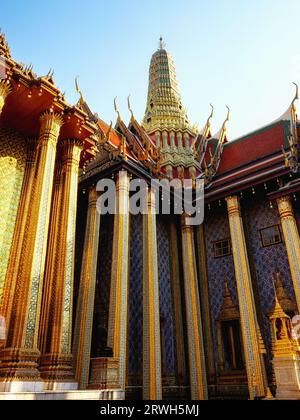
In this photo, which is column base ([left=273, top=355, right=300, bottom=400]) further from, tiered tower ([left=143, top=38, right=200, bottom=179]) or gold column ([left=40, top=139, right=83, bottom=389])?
tiered tower ([left=143, top=38, right=200, bottom=179])

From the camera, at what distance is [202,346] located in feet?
31.7

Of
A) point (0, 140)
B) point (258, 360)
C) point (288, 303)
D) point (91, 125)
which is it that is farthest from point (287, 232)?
point (0, 140)

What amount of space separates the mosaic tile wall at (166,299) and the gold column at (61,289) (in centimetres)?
485

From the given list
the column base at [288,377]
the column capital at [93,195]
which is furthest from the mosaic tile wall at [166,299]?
the column base at [288,377]

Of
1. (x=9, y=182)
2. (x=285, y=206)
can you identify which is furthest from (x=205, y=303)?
(x=9, y=182)

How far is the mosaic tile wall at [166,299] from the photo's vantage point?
9648 mm

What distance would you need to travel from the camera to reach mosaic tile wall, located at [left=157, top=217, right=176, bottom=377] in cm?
965

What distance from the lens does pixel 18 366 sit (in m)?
4.43

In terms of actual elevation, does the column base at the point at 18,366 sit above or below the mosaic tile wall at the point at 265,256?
below

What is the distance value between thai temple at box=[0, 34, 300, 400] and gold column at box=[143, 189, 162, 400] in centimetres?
3

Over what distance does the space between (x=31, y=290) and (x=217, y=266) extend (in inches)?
283

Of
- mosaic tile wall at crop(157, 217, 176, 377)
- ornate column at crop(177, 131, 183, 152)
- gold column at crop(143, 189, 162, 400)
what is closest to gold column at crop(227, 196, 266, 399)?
mosaic tile wall at crop(157, 217, 176, 377)

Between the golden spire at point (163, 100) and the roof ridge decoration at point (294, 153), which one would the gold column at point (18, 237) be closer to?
the roof ridge decoration at point (294, 153)
